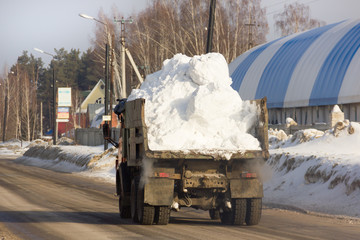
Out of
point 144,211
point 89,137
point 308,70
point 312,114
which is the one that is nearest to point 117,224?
point 144,211

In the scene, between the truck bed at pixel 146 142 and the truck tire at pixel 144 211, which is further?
the truck tire at pixel 144 211

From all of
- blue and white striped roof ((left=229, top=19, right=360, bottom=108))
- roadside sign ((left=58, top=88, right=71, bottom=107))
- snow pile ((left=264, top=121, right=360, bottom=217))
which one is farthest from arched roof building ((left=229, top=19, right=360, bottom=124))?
roadside sign ((left=58, top=88, right=71, bottom=107))

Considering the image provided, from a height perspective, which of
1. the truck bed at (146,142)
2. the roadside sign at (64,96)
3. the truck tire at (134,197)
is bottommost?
the truck tire at (134,197)

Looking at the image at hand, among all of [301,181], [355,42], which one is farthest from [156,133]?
[355,42]

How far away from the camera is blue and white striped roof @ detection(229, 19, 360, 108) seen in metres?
35.1

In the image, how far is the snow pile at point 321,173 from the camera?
15.2 m

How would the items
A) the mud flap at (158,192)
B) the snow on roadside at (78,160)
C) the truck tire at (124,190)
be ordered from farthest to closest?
the snow on roadside at (78,160)
the truck tire at (124,190)
the mud flap at (158,192)

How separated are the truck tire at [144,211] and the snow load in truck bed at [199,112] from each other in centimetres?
98

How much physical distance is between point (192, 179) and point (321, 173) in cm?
687

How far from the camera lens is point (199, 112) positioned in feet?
38.7

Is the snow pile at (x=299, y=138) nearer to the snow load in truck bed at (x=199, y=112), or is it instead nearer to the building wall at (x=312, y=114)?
the building wall at (x=312, y=114)

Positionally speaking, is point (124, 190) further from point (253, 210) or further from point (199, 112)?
point (253, 210)

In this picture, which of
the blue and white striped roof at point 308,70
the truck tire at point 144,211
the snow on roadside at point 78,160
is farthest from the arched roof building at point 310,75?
the truck tire at point 144,211

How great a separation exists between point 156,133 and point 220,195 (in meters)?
1.67
